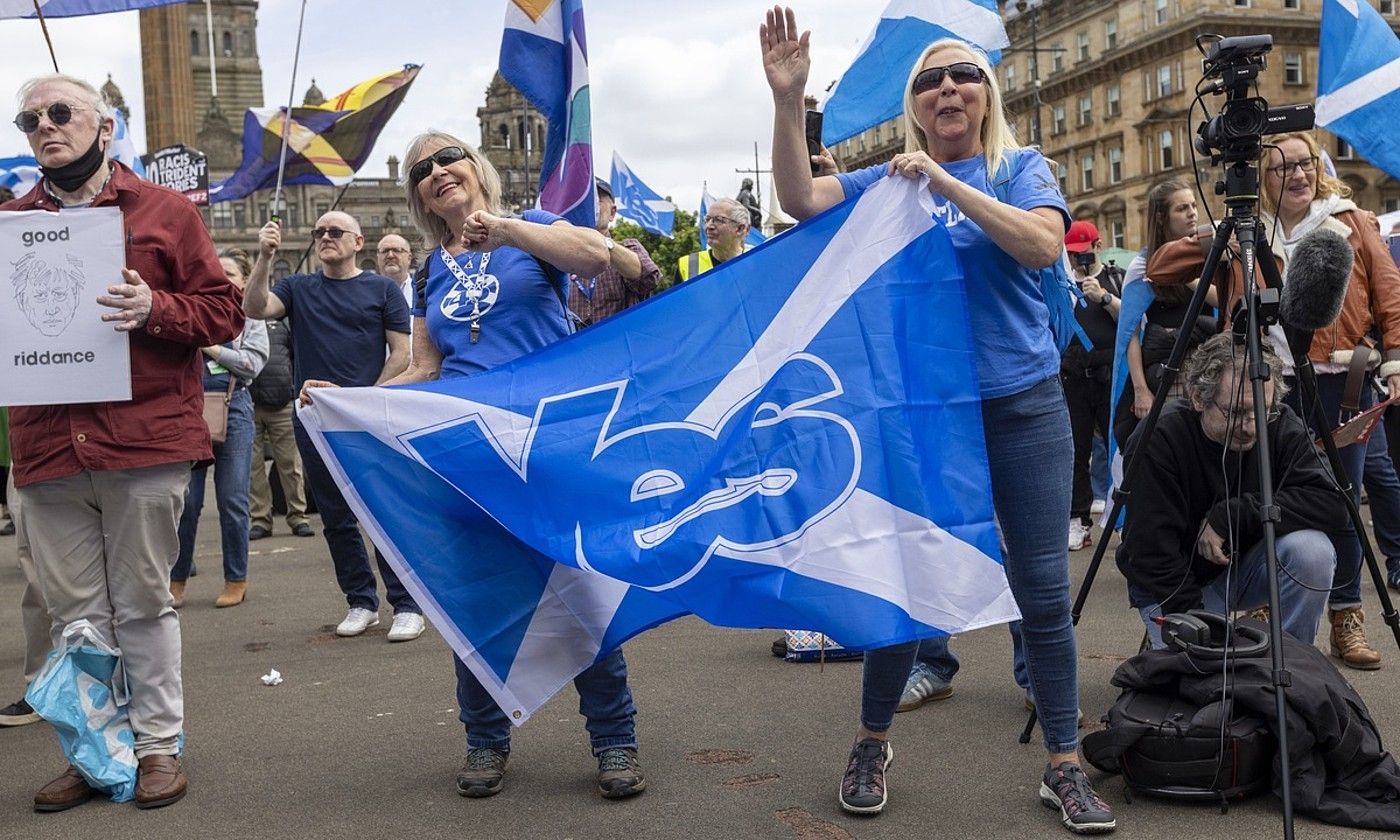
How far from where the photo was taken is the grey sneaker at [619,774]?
4.41m

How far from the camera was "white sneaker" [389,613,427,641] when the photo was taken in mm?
7188

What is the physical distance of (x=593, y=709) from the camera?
4535mm

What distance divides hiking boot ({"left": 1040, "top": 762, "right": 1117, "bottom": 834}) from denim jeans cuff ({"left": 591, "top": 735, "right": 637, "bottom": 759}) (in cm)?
127

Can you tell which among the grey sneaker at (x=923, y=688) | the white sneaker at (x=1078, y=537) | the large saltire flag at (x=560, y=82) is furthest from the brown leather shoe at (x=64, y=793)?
the white sneaker at (x=1078, y=537)

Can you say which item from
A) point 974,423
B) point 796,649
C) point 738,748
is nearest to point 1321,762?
point 974,423

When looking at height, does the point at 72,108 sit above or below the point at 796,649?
above

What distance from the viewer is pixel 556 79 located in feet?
15.9

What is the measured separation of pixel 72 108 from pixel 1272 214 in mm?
4859

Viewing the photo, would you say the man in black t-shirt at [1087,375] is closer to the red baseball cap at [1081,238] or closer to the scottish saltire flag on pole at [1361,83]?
the red baseball cap at [1081,238]

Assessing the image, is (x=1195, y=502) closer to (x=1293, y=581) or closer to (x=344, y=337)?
(x=1293, y=581)

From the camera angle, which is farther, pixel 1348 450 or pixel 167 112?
pixel 167 112

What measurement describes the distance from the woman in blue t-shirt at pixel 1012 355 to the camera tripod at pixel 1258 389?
397 mm

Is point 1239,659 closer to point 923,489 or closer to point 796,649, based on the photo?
point 923,489

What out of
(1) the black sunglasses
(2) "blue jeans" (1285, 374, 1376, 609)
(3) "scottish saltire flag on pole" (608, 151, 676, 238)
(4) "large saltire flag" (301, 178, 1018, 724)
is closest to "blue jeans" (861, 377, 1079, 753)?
(4) "large saltire flag" (301, 178, 1018, 724)
